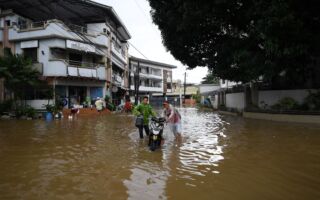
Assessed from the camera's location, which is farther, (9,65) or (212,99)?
(212,99)

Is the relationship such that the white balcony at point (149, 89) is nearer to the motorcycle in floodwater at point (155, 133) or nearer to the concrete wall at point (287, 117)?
the concrete wall at point (287, 117)

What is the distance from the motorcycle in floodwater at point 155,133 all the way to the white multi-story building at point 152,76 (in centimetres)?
5194

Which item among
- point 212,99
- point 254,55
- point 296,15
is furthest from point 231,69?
point 212,99

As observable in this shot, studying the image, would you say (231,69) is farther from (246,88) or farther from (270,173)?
(270,173)

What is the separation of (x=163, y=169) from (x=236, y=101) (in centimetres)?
2620

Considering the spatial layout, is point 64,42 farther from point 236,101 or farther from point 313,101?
point 313,101

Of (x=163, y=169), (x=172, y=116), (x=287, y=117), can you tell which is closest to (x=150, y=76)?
(x=287, y=117)

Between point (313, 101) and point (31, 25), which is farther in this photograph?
point (31, 25)

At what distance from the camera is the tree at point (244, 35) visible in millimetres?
14688

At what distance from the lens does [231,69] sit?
22047 millimetres

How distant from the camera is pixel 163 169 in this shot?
7.58 metres

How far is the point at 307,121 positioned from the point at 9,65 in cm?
2106

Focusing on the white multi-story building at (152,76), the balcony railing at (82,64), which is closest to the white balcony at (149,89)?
the white multi-story building at (152,76)

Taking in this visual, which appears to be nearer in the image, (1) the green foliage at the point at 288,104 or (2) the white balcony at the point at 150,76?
(1) the green foliage at the point at 288,104
